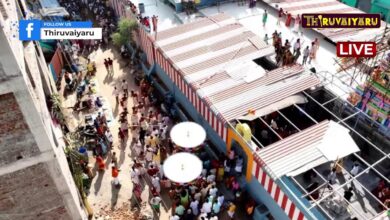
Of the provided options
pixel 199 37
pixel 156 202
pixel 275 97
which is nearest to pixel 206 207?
pixel 156 202

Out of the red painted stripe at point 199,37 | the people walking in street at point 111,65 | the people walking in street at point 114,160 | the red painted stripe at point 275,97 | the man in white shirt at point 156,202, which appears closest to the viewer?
the man in white shirt at point 156,202

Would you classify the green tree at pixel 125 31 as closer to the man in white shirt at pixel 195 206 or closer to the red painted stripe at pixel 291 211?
the man in white shirt at pixel 195 206

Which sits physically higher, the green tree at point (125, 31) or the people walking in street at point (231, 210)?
the green tree at point (125, 31)

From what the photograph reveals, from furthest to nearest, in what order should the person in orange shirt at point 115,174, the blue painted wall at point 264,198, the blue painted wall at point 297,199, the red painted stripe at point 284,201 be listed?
the person in orange shirt at point 115,174 < the blue painted wall at point 264,198 < the red painted stripe at point 284,201 < the blue painted wall at point 297,199

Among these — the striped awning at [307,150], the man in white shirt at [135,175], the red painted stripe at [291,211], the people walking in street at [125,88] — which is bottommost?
the man in white shirt at [135,175]

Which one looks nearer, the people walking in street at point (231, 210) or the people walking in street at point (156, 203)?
the people walking in street at point (231, 210)

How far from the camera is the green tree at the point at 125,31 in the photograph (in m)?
23.5

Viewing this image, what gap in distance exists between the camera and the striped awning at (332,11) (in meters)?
20.3

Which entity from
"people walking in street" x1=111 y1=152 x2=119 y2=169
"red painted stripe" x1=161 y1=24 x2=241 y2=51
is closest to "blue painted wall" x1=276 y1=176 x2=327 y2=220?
→ "people walking in street" x1=111 y1=152 x2=119 y2=169

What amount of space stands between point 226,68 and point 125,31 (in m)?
8.79

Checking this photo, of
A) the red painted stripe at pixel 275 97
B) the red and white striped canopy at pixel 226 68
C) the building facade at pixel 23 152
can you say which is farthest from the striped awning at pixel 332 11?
the building facade at pixel 23 152

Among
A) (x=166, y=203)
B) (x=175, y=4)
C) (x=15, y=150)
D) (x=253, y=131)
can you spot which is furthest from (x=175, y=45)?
(x=15, y=150)

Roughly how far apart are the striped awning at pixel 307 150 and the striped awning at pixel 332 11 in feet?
25.6

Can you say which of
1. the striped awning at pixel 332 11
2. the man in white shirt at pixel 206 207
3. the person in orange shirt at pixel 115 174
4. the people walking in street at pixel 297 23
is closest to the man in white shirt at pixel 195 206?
the man in white shirt at pixel 206 207
